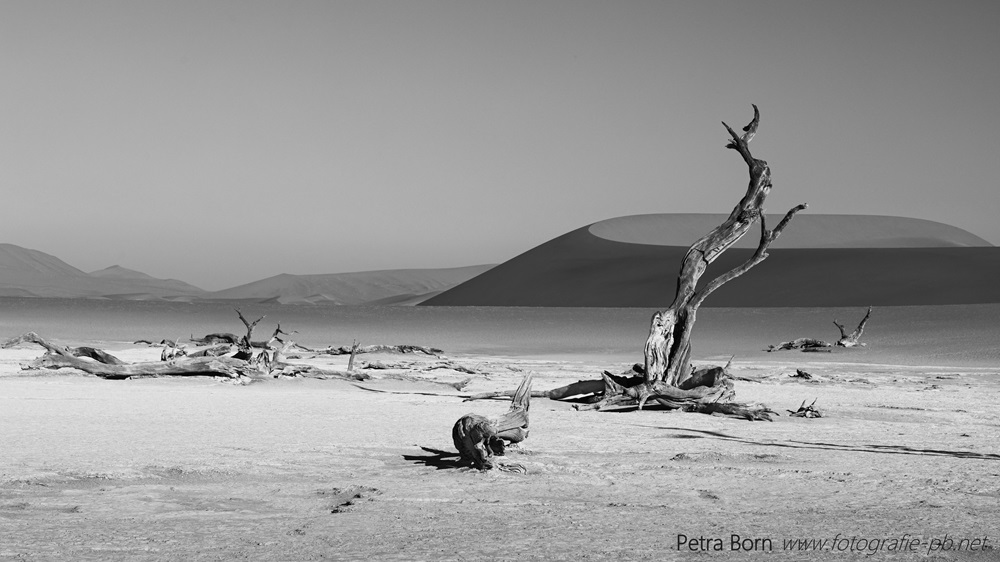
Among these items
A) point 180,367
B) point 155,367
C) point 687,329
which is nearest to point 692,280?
point 687,329

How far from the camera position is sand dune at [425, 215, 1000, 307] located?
64.1m

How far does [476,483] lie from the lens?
691 cm

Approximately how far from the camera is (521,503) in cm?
625

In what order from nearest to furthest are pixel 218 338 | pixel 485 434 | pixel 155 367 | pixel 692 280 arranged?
pixel 485 434, pixel 692 280, pixel 155 367, pixel 218 338

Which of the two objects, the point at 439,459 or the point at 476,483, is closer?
the point at 476,483

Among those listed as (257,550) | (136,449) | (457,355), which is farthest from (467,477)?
(457,355)

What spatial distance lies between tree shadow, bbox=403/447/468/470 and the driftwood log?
83 millimetres

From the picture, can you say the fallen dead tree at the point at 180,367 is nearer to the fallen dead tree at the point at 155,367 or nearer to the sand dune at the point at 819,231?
the fallen dead tree at the point at 155,367

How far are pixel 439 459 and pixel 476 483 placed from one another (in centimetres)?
102

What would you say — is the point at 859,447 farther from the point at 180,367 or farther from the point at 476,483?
the point at 180,367

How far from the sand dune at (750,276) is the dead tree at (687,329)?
166 ft

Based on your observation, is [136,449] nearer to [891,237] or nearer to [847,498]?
[847,498]

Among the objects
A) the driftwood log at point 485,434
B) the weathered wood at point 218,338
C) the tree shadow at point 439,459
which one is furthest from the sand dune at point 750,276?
the driftwood log at point 485,434

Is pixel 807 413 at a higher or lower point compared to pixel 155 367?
higher
